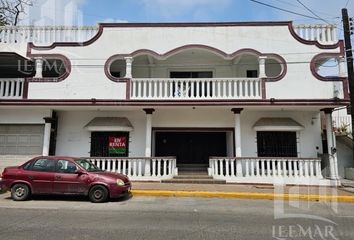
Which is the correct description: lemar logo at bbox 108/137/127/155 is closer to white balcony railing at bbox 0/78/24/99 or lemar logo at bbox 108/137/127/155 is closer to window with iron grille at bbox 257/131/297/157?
white balcony railing at bbox 0/78/24/99

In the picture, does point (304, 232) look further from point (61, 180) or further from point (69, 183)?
point (61, 180)

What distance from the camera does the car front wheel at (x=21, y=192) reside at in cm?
909

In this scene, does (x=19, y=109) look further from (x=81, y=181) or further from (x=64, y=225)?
(x=64, y=225)

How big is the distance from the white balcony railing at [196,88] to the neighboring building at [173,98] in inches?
1.9

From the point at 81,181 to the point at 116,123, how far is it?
201 inches

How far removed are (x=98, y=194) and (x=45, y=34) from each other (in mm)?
9106

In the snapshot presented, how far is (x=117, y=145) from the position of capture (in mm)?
14102

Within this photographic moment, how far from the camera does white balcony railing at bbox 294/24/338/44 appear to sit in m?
13.2

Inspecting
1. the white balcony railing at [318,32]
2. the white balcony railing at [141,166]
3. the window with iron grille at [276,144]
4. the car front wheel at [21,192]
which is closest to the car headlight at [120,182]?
→ the car front wheel at [21,192]

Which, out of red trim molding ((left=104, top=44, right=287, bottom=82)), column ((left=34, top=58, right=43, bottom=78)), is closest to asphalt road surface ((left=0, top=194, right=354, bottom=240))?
column ((left=34, top=58, right=43, bottom=78))

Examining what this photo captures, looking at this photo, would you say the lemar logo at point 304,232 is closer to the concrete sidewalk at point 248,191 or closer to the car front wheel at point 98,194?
the concrete sidewalk at point 248,191

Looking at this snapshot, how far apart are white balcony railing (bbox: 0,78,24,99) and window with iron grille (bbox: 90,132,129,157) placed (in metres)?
3.86

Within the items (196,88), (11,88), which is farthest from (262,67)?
A: (11,88)

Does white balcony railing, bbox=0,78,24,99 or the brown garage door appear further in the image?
the brown garage door
